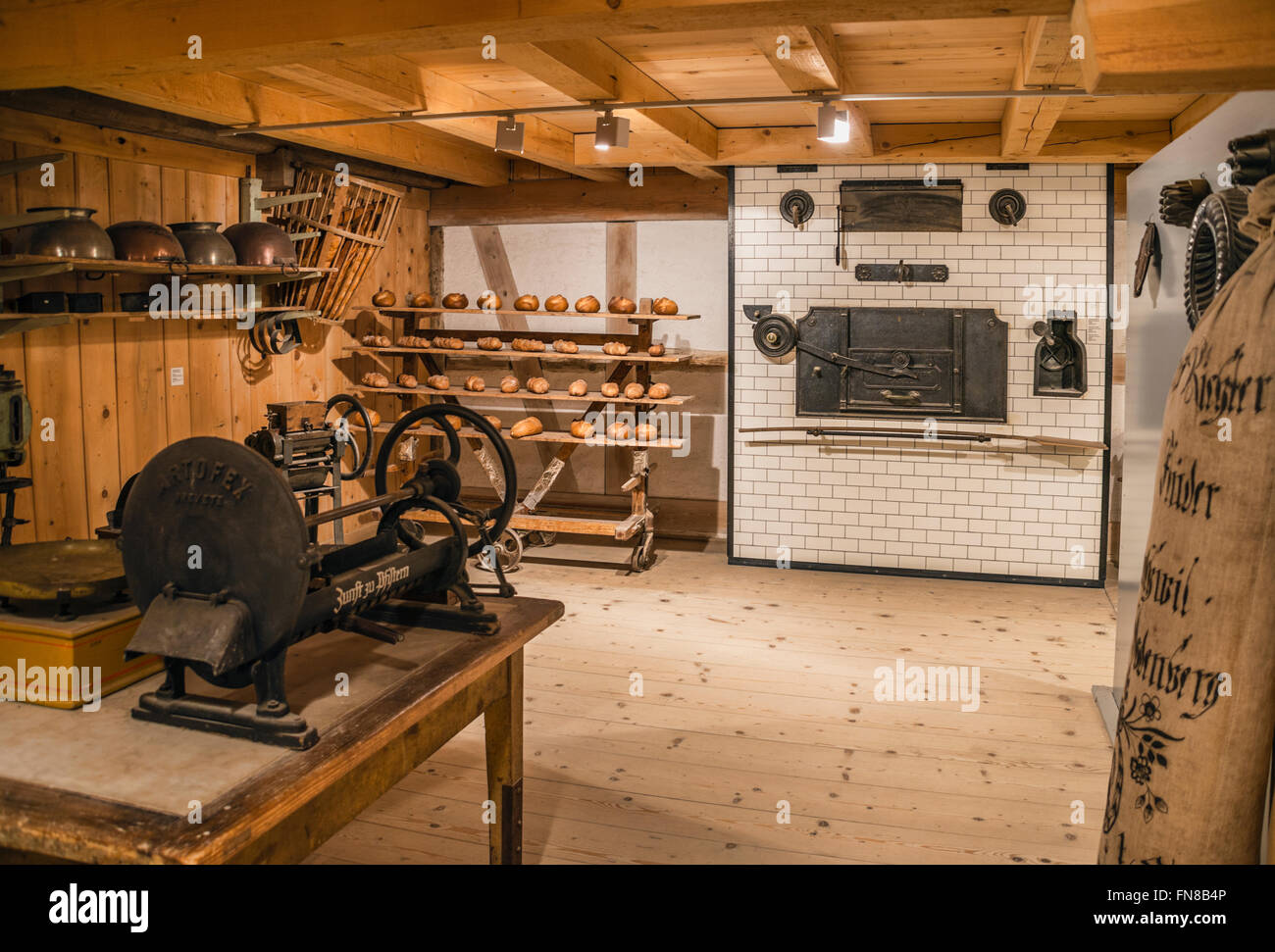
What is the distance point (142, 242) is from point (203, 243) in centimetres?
41

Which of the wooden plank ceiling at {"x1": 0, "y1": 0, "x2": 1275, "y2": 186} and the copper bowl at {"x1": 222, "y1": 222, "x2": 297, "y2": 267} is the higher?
the wooden plank ceiling at {"x1": 0, "y1": 0, "x2": 1275, "y2": 186}

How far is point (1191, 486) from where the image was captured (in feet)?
5.80

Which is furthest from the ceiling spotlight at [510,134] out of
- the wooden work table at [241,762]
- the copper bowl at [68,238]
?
the wooden work table at [241,762]

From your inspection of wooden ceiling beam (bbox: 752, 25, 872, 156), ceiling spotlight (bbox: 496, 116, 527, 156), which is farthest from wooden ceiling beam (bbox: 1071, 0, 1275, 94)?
ceiling spotlight (bbox: 496, 116, 527, 156)

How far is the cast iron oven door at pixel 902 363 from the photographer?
20.4 feet

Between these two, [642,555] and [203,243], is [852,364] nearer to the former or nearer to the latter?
[642,555]

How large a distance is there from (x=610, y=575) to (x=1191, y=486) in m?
4.83

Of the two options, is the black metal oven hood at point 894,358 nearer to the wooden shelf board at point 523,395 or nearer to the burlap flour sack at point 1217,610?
the wooden shelf board at point 523,395

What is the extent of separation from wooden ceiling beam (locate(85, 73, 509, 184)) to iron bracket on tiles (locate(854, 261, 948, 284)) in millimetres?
2681

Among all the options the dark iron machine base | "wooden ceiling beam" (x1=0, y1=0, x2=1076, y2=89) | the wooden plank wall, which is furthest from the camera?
the wooden plank wall

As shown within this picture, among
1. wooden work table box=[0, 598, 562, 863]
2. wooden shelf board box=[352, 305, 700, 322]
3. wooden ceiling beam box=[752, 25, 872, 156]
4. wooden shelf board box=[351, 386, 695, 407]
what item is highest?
wooden ceiling beam box=[752, 25, 872, 156]

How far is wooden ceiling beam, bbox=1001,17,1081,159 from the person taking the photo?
11.0 feet

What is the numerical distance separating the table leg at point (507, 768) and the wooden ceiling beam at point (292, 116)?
3202 millimetres

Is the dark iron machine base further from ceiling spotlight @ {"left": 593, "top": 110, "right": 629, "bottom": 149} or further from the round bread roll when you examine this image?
the round bread roll
